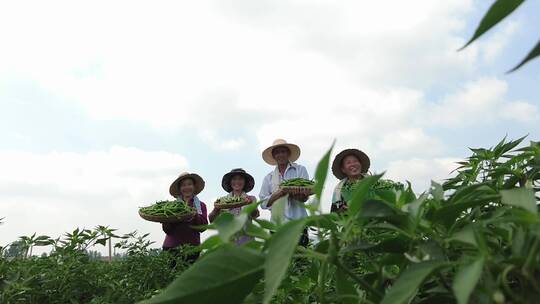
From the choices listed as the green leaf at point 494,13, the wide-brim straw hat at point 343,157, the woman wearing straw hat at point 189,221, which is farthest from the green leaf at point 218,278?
the wide-brim straw hat at point 343,157

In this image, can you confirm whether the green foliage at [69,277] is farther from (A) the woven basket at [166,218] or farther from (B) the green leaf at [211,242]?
(A) the woven basket at [166,218]

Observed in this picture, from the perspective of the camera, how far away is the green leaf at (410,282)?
386mm

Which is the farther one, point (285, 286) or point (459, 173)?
point (459, 173)

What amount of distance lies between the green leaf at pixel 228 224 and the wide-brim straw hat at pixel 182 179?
14.0 ft

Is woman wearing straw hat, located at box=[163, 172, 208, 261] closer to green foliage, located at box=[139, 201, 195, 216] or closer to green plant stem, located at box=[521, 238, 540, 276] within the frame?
green foliage, located at box=[139, 201, 195, 216]

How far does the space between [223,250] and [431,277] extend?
19 centimetres

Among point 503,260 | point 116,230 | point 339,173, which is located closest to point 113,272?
point 116,230

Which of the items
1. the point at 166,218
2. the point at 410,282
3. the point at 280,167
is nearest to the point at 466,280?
the point at 410,282

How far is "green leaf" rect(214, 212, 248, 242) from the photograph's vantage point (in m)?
0.41

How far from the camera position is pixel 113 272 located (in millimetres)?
1783

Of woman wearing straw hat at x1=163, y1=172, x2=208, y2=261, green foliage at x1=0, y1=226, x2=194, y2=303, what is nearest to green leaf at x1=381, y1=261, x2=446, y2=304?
green foliage at x1=0, y1=226, x2=194, y2=303

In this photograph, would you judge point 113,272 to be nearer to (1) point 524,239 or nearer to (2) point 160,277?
(2) point 160,277

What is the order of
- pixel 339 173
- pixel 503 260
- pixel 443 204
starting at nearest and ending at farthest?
pixel 503 260
pixel 443 204
pixel 339 173

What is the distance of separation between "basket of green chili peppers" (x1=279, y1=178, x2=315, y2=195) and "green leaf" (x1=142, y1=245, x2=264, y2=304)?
3.12 m
